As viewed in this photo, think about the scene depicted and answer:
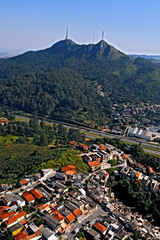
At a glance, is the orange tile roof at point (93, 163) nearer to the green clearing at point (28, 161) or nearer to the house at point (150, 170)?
the green clearing at point (28, 161)

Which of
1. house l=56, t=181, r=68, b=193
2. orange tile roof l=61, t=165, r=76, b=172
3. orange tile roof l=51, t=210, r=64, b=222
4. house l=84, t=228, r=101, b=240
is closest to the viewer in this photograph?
house l=84, t=228, r=101, b=240

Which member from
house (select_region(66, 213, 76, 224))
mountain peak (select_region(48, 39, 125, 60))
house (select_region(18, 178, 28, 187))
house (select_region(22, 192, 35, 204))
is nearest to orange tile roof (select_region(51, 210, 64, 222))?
house (select_region(66, 213, 76, 224))

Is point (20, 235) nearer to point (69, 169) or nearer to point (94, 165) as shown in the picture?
point (69, 169)

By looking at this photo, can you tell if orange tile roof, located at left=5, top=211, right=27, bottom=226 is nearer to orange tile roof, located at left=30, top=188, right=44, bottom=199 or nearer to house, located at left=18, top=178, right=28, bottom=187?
orange tile roof, located at left=30, top=188, right=44, bottom=199

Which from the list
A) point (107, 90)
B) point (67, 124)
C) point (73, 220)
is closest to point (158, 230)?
point (73, 220)

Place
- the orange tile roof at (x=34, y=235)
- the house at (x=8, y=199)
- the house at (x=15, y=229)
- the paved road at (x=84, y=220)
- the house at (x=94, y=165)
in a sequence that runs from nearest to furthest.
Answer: the orange tile roof at (x=34, y=235)
the house at (x=15, y=229)
the paved road at (x=84, y=220)
the house at (x=8, y=199)
the house at (x=94, y=165)

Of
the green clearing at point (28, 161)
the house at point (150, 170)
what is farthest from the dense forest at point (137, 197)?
the green clearing at point (28, 161)
